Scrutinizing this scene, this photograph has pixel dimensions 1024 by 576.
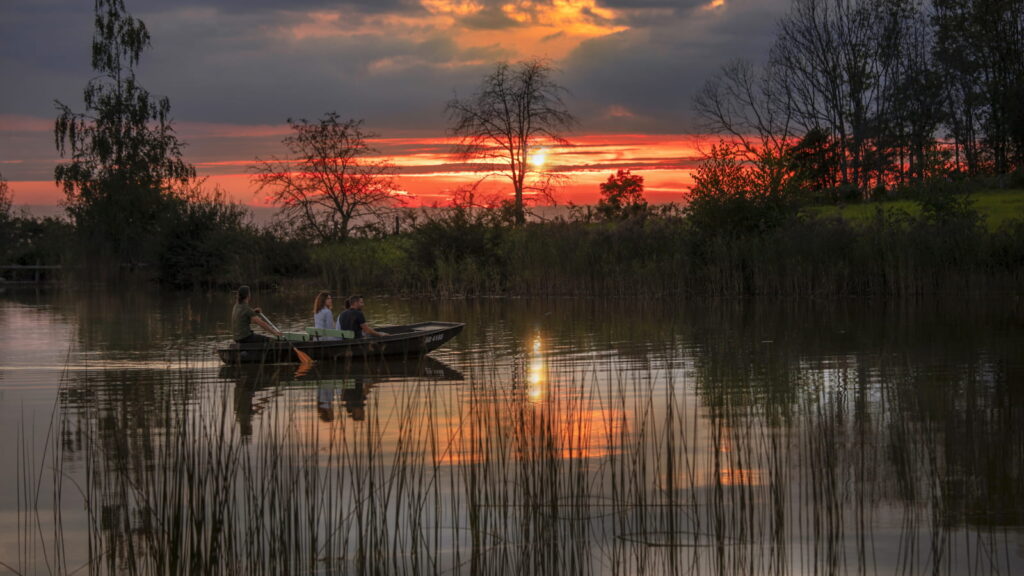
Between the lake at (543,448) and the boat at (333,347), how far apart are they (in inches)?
9.8

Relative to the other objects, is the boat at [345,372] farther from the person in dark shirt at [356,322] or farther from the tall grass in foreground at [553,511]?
the tall grass in foreground at [553,511]

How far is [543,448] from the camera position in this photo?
20.6 ft

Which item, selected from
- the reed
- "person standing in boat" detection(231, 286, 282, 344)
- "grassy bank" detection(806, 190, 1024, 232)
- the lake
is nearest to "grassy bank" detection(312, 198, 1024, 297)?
the reed

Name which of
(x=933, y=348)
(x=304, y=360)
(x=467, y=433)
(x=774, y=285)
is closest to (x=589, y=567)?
(x=467, y=433)

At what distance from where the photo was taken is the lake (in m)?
5.66

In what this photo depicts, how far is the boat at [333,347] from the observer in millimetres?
16125

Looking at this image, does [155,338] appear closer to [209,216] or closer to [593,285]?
[593,285]

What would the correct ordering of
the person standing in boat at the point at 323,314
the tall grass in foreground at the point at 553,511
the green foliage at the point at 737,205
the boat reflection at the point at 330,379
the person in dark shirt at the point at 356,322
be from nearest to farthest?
the tall grass in foreground at the point at 553,511
the boat reflection at the point at 330,379
the person in dark shirt at the point at 356,322
the person standing in boat at the point at 323,314
the green foliage at the point at 737,205

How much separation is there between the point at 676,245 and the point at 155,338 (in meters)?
17.7

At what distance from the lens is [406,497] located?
7.22 metres

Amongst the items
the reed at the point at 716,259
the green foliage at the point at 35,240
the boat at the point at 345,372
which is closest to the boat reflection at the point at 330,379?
the boat at the point at 345,372

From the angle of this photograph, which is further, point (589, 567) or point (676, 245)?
point (676, 245)

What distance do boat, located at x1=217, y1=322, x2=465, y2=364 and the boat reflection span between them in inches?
5.9

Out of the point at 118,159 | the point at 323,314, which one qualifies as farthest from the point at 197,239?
the point at 323,314
